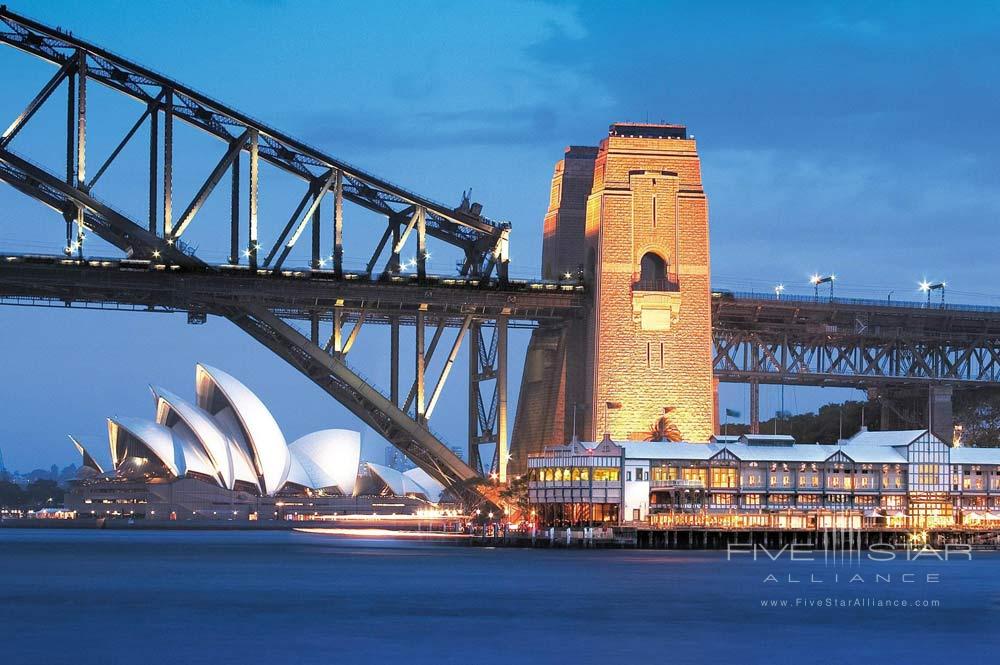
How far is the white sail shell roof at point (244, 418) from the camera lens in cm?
16438

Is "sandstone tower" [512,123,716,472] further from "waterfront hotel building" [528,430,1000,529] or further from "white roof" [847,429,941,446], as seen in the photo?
"white roof" [847,429,941,446]

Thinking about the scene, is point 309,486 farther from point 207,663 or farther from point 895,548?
point 207,663

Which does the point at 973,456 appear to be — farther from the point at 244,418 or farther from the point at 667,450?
the point at 244,418

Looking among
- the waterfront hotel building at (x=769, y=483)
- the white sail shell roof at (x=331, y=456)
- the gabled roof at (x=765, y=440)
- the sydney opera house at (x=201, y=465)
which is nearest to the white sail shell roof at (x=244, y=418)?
the sydney opera house at (x=201, y=465)

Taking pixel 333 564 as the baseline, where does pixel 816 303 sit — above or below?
above

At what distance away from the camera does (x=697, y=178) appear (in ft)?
417

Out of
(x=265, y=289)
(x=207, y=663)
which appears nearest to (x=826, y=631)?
(x=207, y=663)

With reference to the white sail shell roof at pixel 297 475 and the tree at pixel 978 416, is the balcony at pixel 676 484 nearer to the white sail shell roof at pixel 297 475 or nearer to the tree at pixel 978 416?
the tree at pixel 978 416

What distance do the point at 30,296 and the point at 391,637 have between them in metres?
58.6

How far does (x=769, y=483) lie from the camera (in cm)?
13188

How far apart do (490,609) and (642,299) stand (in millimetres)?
54992

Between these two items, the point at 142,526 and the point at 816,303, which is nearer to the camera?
the point at 816,303

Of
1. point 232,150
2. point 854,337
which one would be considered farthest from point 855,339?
point 232,150

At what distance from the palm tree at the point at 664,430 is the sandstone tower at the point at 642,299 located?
0.31 metres
